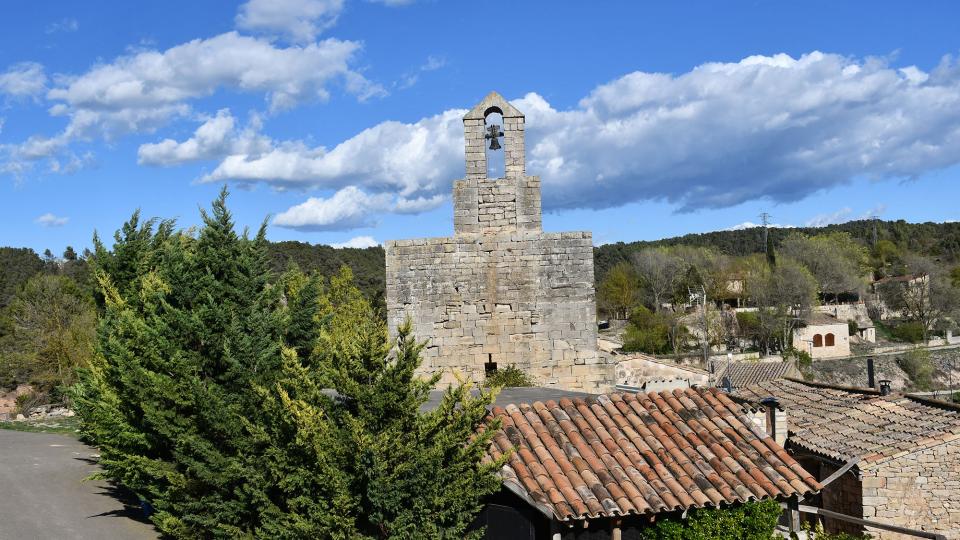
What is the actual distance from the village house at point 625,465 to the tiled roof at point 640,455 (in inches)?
0.5

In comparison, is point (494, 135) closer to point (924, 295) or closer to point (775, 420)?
point (775, 420)

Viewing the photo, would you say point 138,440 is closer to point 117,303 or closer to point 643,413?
point 117,303

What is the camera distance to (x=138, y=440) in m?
10.8

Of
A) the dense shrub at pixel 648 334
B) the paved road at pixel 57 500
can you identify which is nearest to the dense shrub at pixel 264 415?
the paved road at pixel 57 500

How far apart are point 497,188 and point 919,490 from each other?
8621 mm

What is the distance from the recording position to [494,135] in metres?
14.1

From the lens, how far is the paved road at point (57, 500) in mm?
11766

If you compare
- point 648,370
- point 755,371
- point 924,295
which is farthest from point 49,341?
point 924,295

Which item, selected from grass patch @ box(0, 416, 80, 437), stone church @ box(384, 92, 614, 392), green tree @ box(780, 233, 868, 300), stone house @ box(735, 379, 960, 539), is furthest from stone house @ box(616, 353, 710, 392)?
green tree @ box(780, 233, 868, 300)

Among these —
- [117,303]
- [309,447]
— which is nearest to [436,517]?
[309,447]

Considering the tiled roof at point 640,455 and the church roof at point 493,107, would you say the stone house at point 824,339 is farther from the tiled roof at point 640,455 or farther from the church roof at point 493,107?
the tiled roof at point 640,455

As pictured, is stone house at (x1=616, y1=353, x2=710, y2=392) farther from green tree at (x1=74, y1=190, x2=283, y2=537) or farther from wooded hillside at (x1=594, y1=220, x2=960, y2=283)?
wooded hillside at (x1=594, y1=220, x2=960, y2=283)

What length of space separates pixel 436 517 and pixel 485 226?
7.44m

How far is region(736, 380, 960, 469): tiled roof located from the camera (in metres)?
12.6
